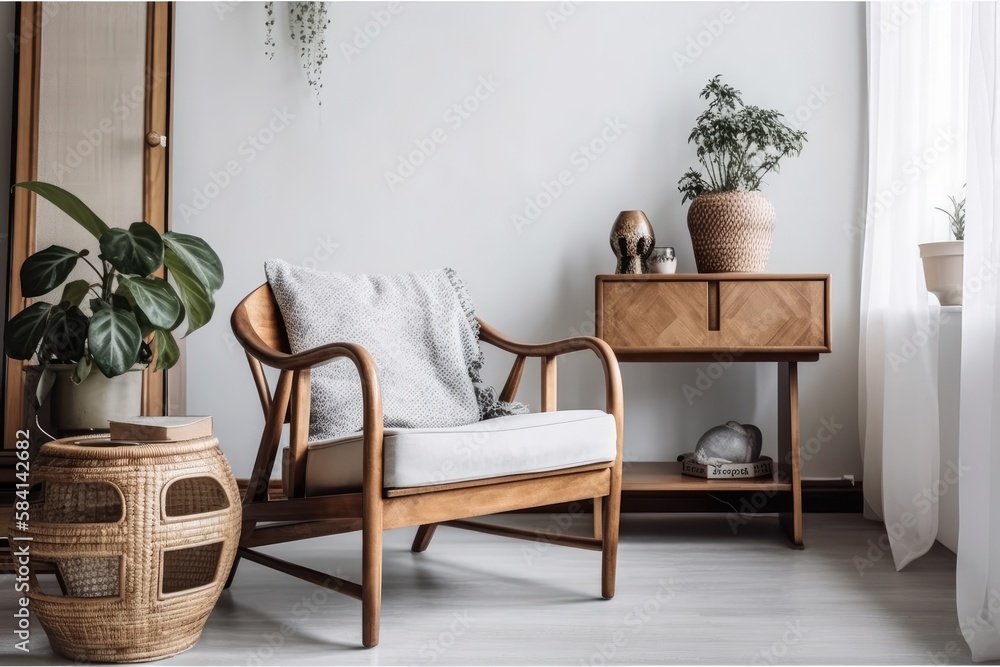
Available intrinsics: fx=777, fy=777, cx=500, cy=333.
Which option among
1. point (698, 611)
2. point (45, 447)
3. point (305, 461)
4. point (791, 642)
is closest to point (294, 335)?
point (305, 461)

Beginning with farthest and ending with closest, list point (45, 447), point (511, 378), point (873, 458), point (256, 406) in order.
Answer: point (256, 406), point (873, 458), point (511, 378), point (45, 447)

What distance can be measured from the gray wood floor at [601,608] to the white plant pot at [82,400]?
1.43ft

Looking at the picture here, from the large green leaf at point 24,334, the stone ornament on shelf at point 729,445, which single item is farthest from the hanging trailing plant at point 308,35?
the stone ornament on shelf at point 729,445

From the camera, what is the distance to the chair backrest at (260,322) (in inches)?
67.7

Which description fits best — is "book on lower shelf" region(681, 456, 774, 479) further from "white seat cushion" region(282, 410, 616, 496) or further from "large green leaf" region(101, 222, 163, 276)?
"large green leaf" region(101, 222, 163, 276)

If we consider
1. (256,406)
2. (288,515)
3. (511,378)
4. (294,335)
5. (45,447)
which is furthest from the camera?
(256,406)

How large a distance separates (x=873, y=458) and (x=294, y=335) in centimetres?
180

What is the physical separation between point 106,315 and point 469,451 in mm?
796

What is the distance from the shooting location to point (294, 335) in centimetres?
183

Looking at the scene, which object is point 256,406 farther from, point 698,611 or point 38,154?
point 698,611

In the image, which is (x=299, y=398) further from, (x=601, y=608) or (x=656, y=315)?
(x=656, y=315)

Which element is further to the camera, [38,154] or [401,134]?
[401,134]

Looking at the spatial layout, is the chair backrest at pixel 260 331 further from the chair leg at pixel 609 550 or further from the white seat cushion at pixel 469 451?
the chair leg at pixel 609 550

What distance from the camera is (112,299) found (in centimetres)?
168
